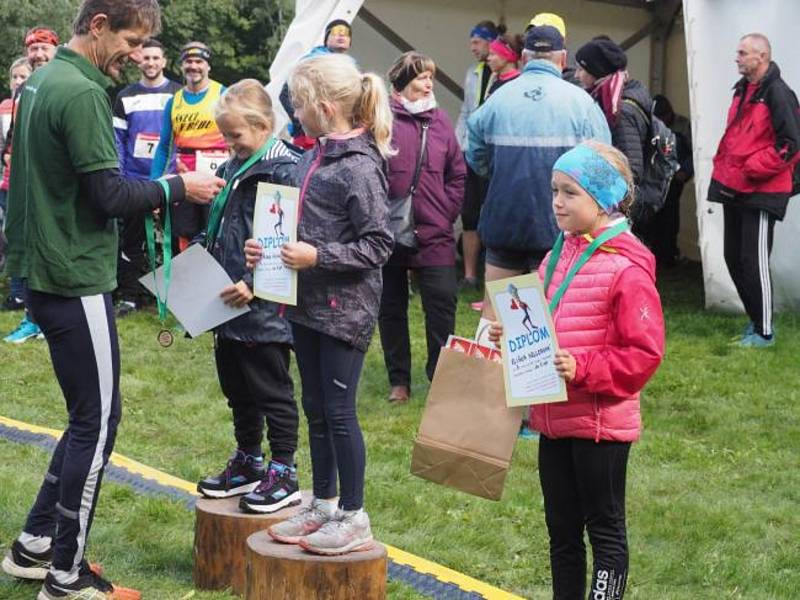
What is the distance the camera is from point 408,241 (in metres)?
7.53

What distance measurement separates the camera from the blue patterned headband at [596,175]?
4.11 m

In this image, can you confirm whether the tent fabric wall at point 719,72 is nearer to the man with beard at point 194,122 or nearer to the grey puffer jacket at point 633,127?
the grey puffer jacket at point 633,127

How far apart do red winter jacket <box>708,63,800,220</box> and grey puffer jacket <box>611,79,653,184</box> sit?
1.52 meters

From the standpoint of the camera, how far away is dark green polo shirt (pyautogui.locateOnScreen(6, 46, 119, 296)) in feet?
13.9

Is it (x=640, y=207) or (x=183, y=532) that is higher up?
(x=640, y=207)

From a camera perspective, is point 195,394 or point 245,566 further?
point 195,394

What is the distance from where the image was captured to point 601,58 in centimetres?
756

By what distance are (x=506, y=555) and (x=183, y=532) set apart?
137cm

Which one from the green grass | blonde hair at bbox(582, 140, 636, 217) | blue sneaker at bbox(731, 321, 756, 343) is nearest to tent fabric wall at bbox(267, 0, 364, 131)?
the green grass

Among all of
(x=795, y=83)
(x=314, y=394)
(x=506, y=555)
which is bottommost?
(x=506, y=555)

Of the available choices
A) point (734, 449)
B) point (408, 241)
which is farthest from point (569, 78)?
point (734, 449)

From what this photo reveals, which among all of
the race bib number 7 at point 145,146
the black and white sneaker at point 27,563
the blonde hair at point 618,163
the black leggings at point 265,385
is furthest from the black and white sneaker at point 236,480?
the race bib number 7 at point 145,146

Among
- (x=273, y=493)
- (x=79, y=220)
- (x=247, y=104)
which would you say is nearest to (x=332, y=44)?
(x=247, y=104)

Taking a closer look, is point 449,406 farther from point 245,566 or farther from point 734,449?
point 734,449
